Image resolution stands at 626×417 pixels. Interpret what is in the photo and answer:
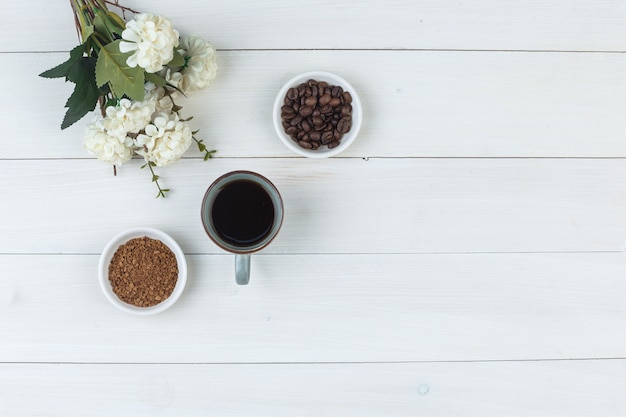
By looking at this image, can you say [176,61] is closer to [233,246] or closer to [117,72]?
[117,72]

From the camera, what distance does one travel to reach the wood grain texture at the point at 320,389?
0.89 metres

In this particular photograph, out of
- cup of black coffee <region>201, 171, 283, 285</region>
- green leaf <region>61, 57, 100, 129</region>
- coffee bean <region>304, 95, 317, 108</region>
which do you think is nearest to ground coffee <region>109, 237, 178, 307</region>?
cup of black coffee <region>201, 171, 283, 285</region>

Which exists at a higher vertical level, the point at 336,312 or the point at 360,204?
the point at 360,204

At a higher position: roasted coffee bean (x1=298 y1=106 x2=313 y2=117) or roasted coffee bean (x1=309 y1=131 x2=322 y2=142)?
roasted coffee bean (x1=298 y1=106 x2=313 y2=117)

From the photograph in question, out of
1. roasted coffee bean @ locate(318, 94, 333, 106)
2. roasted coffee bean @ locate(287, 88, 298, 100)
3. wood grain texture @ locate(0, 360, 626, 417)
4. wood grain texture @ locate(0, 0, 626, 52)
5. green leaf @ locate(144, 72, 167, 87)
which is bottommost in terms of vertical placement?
wood grain texture @ locate(0, 360, 626, 417)

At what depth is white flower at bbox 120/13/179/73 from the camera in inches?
27.9

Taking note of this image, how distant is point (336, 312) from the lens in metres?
0.91

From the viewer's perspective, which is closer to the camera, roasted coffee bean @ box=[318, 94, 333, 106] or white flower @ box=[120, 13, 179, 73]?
white flower @ box=[120, 13, 179, 73]

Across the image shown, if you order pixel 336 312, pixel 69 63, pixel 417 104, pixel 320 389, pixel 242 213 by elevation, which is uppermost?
pixel 417 104

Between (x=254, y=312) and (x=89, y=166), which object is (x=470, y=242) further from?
(x=89, y=166)

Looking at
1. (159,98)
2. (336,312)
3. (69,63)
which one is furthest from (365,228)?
(69,63)

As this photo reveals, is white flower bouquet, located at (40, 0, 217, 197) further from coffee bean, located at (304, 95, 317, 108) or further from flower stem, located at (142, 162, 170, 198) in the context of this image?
coffee bean, located at (304, 95, 317, 108)

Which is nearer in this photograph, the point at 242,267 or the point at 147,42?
the point at 147,42

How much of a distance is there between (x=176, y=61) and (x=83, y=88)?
0.13 meters
